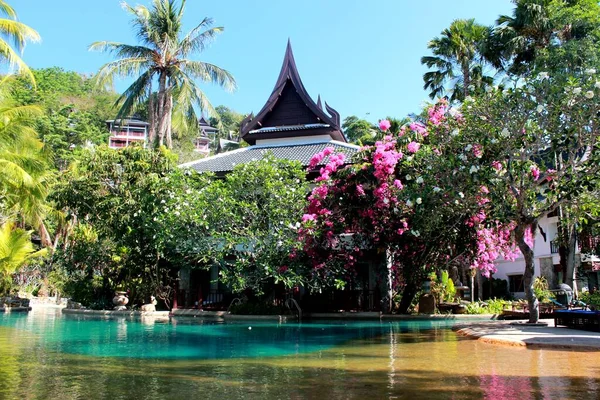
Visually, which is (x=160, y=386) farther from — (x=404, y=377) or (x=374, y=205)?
(x=374, y=205)

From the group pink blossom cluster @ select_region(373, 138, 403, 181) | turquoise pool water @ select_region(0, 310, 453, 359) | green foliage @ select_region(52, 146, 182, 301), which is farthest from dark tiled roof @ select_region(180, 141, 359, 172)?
turquoise pool water @ select_region(0, 310, 453, 359)

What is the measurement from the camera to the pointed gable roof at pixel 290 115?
23.3m

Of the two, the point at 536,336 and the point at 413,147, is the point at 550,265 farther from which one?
the point at 536,336

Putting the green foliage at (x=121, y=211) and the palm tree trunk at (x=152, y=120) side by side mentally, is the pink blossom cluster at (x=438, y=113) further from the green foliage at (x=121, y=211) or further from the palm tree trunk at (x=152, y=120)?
the palm tree trunk at (x=152, y=120)

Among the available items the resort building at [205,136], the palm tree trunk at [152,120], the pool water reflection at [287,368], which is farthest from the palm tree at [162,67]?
the resort building at [205,136]

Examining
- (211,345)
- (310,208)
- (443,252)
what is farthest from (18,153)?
(443,252)

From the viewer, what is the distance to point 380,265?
17.5 metres

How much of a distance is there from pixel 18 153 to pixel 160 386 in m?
15.5

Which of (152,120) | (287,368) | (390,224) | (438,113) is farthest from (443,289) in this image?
(152,120)

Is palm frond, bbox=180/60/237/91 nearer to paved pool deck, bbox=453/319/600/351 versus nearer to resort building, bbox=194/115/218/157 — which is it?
paved pool deck, bbox=453/319/600/351

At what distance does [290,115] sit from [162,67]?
620cm

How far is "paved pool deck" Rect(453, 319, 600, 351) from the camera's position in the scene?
27.7 feet

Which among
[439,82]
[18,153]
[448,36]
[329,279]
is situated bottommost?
[329,279]

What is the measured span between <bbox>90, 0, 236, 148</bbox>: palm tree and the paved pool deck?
16.3 m
